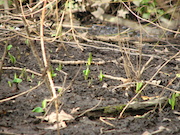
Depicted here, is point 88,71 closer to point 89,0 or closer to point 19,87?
point 19,87

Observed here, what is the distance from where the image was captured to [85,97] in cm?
237

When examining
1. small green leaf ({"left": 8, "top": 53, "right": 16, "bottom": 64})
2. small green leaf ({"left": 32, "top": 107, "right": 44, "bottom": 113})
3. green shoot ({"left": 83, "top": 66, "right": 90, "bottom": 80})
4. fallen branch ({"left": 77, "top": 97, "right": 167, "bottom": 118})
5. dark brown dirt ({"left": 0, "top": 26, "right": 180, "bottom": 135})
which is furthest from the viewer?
small green leaf ({"left": 8, "top": 53, "right": 16, "bottom": 64})

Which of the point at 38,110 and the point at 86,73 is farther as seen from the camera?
the point at 86,73

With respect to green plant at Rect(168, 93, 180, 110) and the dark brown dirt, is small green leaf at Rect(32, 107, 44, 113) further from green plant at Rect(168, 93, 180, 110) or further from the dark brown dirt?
green plant at Rect(168, 93, 180, 110)

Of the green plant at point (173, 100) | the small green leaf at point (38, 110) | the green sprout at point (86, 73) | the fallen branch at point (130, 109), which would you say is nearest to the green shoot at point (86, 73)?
the green sprout at point (86, 73)

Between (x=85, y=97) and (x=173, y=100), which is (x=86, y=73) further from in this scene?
(x=173, y=100)

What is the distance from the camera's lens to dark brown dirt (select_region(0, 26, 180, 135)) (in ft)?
6.35

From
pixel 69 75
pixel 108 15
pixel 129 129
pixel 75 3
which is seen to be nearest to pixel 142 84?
pixel 129 129

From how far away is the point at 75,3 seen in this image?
488 centimetres

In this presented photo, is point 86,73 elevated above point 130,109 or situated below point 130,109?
above

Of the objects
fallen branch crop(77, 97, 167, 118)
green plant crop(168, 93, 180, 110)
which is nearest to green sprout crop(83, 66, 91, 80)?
fallen branch crop(77, 97, 167, 118)

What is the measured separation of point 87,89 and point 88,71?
0.76 feet

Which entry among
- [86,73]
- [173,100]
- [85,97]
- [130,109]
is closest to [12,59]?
[86,73]

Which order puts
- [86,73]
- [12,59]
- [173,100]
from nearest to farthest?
[173,100] → [86,73] → [12,59]
